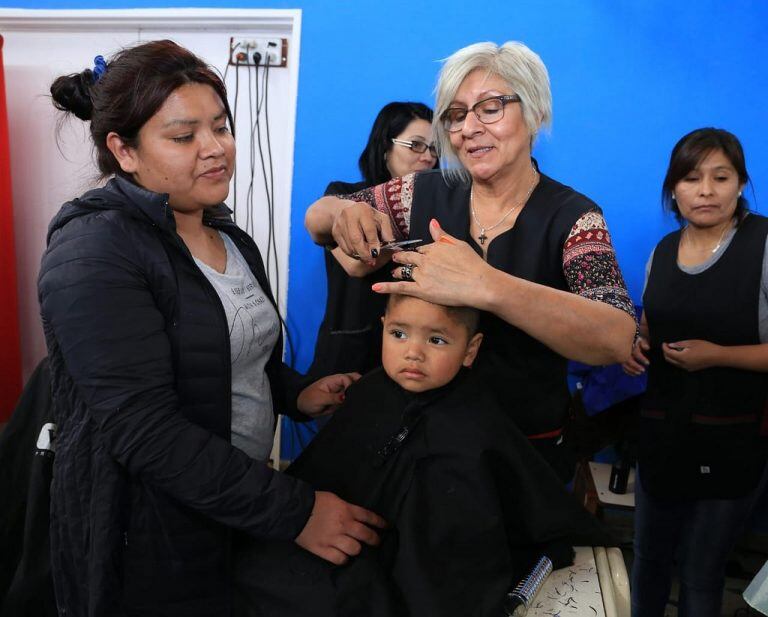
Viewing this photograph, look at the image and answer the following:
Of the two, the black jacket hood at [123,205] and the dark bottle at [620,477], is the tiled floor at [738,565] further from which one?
the black jacket hood at [123,205]

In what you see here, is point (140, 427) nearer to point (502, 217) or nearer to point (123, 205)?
point (123, 205)

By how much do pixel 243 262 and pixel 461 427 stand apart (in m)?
0.61

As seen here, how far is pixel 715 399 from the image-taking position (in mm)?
1920

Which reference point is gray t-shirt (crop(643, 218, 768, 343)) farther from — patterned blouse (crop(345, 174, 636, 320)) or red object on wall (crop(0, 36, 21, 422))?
red object on wall (crop(0, 36, 21, 422))

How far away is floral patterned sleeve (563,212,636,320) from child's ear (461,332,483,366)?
9.1 inches

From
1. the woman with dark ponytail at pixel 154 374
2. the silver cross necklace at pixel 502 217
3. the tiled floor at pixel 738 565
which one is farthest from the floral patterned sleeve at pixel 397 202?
the tiled floor at pixel 738 565

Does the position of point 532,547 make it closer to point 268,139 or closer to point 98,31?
point 268,139

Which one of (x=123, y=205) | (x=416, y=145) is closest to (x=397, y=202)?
(x=123, y=205)

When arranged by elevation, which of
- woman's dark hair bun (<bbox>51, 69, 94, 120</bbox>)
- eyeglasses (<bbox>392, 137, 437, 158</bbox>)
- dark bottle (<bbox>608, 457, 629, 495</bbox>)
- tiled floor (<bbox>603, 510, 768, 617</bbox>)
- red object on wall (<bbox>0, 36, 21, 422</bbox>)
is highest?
eyeglasses (<bbox>392, 137, 437, 158</bbox>)

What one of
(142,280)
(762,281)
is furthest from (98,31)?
(762,281)

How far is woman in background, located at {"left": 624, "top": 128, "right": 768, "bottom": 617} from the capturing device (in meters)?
1.90

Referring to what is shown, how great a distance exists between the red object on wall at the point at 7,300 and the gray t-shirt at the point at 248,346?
242 centimetres

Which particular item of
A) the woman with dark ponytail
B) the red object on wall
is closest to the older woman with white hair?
the woman with dark ponytail

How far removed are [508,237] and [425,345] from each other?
0.31m
